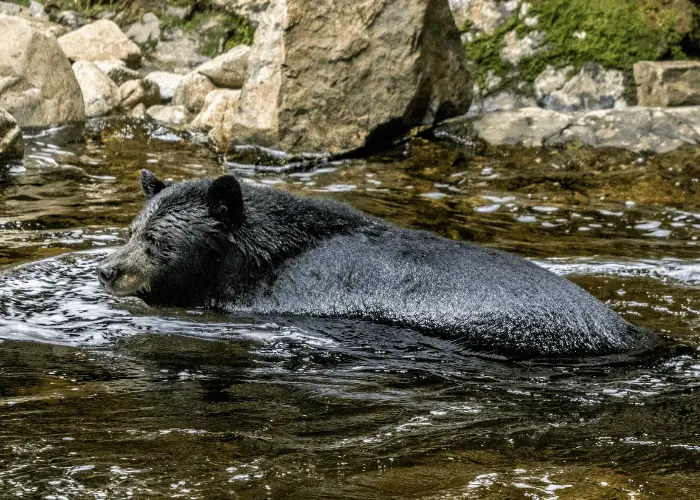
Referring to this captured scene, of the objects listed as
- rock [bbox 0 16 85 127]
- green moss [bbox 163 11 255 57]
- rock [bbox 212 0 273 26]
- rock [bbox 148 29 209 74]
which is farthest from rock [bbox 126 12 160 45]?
rock [bbox 0 16 85 127]

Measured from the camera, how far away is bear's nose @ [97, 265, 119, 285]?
17.5 feet

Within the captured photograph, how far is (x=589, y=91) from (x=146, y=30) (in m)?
7.54

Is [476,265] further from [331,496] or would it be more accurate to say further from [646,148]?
[646,148]

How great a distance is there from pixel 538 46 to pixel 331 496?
10.5 m

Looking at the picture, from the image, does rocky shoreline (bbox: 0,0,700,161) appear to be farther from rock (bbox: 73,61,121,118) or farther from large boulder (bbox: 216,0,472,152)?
rock (bbox: 73,61,121,118)

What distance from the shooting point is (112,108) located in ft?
43.7

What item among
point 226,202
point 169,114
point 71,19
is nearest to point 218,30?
point 169,114

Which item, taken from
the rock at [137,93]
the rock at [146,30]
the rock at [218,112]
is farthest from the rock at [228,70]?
the rock at [146,30]

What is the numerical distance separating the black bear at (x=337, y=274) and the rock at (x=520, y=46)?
7630 millimetres

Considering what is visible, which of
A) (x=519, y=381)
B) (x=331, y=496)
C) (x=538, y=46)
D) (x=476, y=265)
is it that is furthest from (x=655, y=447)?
(x=538, y=46)

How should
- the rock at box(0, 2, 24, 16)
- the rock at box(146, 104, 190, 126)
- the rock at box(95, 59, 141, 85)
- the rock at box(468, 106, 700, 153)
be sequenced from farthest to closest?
the rock at box(0, 2, 24, 16) → the rock at box(95, 59, 141, 85) → the rock at box(146, 104, 190, 126) → the rock at box(468, 106, 700, 153)

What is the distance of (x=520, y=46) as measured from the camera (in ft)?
41.3

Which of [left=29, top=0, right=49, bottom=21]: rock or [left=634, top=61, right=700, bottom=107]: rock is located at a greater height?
[left=29, top=0, right=49, bottom=21]: rock

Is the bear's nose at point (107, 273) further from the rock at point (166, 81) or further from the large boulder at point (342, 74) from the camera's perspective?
the rock at point (166, 81)
